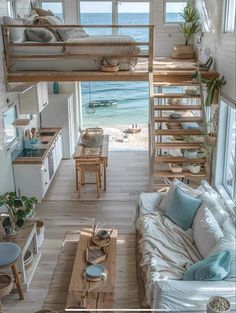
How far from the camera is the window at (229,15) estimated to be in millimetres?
4564

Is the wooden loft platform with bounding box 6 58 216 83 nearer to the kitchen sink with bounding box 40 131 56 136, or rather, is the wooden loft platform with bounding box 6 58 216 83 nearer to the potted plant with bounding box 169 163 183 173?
the potted plant with bounding box 169 163 183 173

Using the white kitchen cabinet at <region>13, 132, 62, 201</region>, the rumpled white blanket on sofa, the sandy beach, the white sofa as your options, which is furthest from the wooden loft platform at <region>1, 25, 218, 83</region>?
the sandy beach

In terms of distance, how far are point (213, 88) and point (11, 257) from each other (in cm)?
332

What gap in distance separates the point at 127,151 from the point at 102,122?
372 inches

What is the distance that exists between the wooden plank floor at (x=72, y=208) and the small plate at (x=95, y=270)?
66 cm

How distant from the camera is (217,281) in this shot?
3.41m

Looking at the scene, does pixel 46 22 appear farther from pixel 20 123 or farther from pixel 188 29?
pixel 188 29

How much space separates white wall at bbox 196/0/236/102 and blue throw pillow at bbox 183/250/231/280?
77.3 inches

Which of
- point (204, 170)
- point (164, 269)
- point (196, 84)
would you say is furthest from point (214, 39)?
point (164, 269)

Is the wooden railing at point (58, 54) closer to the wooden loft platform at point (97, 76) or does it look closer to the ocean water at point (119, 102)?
the wooden loft platform at point (97, 76)

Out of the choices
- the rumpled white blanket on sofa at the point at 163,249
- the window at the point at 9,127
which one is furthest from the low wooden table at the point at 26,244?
the window at the point at 9,127

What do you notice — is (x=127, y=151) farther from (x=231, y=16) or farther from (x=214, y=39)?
(x=231, y=16)

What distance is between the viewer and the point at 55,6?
7.92m

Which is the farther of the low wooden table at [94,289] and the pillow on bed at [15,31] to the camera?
the pillow on bed at [15,31]
